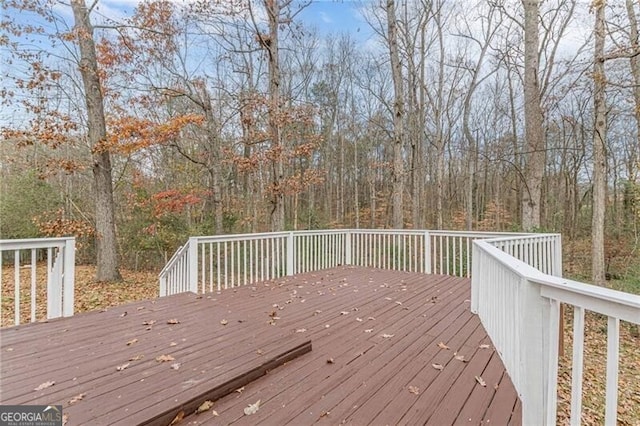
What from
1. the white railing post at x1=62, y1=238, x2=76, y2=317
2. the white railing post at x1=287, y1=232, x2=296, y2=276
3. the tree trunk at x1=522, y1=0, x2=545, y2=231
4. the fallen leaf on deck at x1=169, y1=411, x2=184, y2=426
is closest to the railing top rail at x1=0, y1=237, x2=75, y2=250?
the white railing post at x1=62, y1=238, x2=76, y2=317

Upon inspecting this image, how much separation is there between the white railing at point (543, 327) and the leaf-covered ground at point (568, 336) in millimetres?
1683

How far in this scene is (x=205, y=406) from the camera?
193 centimetres

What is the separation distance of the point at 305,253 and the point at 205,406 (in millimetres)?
4390

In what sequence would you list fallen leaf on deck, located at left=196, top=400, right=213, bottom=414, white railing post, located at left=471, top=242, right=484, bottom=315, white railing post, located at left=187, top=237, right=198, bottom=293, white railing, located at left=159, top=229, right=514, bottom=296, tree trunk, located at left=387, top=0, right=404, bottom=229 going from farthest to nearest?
tree trunk, located at left=387, top=0, right=404, bottom=229 → white railing, located at left=159, top=229, right=514, bottom=296 → white railing post, located at left=187, top=237, right=198, bottom=293 → white railing post, located at left=471, top=242, right=484, bottom=315 → fallen leaf on deck, located at left=196, top=400, right=213, bottom=414

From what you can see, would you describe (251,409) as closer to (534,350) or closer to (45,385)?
(45,385)

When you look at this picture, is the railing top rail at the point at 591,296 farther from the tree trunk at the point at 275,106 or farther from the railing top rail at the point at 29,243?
the tree trunk at the point at 275,106

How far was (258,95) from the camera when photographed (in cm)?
844

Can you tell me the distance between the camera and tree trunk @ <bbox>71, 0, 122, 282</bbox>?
23.7 feet

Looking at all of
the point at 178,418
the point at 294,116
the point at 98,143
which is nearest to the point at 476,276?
the point at 178,418

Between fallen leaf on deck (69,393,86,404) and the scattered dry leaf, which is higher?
fallen leaf on deck (69,393,86,404)

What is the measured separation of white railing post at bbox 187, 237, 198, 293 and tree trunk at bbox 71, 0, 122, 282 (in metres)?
4.64

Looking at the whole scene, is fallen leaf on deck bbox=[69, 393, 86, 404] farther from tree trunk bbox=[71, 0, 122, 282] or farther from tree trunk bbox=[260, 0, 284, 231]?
tree trunk bbox=[71, 0, 122, 282]

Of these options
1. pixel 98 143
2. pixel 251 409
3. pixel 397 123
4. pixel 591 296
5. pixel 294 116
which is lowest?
pixel 251 409

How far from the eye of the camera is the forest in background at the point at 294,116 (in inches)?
281
